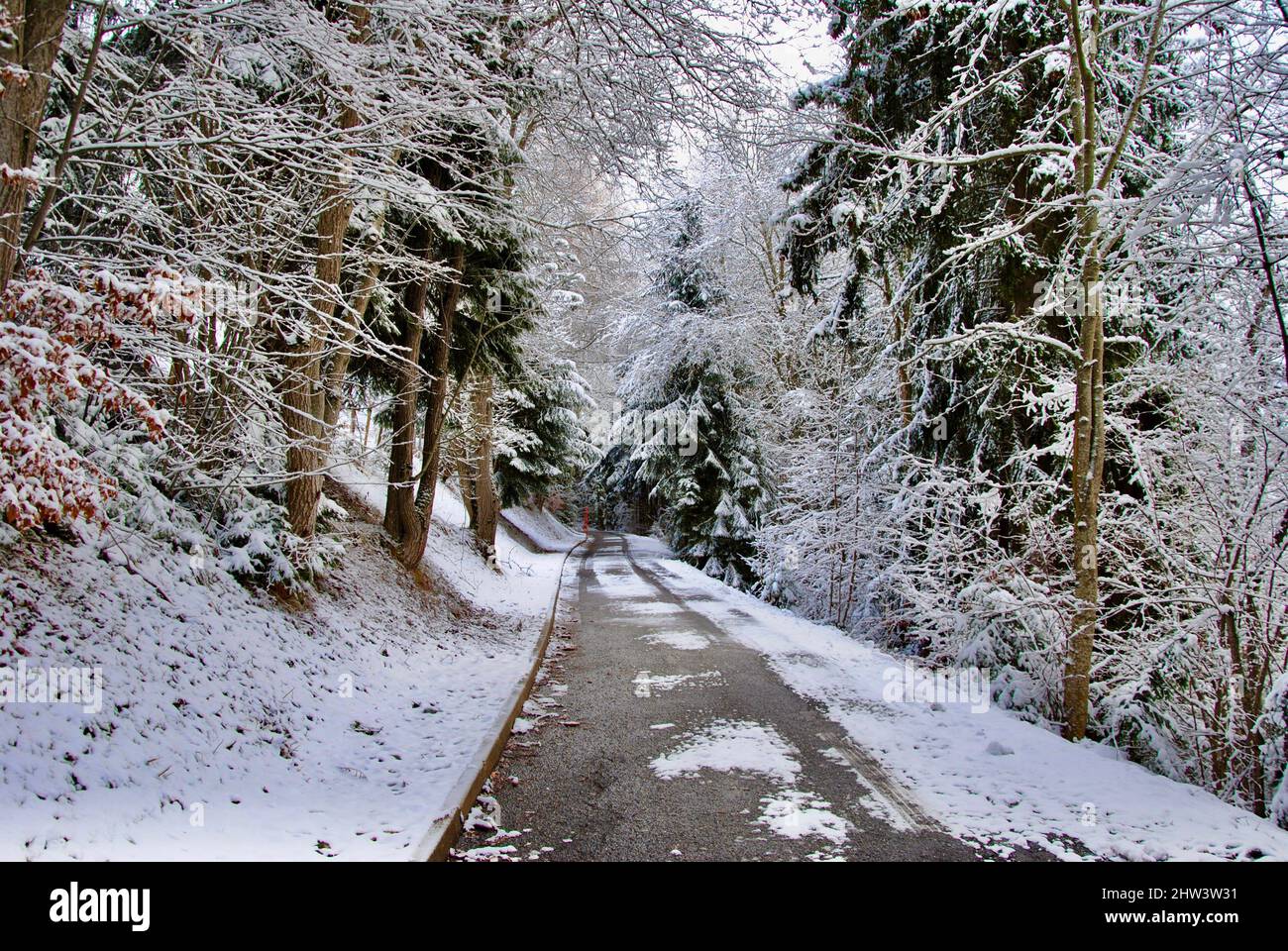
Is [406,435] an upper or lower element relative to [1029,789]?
upper

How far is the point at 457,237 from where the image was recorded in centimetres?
764

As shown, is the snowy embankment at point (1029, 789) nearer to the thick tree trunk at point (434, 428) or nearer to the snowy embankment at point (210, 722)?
the snowy embankment at point (210, 722)

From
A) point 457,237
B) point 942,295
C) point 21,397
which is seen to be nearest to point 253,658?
point 21,397

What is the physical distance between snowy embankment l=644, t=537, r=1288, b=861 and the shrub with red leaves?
473 centimetres

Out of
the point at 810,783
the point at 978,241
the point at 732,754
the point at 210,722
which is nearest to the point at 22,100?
the point at 210,722

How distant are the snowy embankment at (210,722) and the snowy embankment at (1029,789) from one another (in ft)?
10.3

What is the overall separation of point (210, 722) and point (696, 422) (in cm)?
1861

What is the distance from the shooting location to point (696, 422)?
22062 mm

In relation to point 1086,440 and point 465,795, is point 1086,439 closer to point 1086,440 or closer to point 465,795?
point 1086,440

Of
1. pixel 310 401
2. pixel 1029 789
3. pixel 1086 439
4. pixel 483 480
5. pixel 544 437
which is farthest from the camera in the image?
pixel 544 437

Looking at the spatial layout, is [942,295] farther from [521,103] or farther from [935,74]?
[521,103]

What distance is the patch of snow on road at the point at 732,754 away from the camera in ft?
16.1

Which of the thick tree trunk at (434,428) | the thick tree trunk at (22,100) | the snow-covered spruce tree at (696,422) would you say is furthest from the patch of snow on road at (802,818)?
the snow-covered spruce tree at (696,422)
